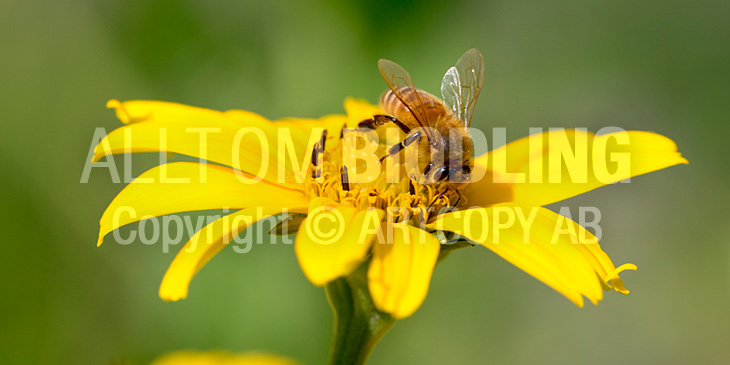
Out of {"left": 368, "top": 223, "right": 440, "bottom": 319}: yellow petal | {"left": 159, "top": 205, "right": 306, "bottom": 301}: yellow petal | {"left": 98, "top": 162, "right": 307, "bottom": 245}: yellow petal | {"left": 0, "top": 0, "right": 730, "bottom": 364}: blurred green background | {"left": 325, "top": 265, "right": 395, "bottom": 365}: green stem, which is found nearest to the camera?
{"left": 368, "top": 223, "right": 440, "bottom": 319}: yellow petal

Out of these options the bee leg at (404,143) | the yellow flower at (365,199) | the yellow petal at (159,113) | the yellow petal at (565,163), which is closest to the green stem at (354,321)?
the yellow flower at (365,199)

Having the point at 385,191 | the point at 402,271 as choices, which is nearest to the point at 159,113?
the point at 385,191

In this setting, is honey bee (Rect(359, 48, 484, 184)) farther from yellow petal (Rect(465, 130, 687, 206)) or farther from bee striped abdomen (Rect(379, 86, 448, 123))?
yellow petal (Rect(465, 130, 687, 206))

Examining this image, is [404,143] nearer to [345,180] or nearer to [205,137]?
[345,180]

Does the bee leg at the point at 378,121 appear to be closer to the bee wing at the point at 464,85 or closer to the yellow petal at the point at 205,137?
the yellow petal at the point at 205,137

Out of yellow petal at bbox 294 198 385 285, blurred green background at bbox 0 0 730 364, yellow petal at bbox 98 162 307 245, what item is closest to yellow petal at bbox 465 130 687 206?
yellow petal at bbox 294 198 385 285

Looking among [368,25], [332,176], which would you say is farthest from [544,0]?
[332,176]

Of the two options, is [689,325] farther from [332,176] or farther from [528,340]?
[332,176]
